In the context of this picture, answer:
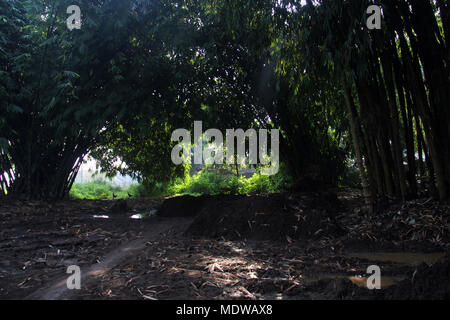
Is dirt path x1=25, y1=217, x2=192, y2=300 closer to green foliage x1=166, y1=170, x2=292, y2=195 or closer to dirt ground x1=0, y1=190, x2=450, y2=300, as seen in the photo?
dirt ground x1=0, y1=190, x2=450, y2=300

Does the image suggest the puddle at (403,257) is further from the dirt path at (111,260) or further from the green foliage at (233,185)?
the green foliage at (233,185)

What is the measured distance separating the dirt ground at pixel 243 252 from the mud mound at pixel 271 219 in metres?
0.01

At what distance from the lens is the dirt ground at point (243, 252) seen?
178cm

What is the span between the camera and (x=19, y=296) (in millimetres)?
1952

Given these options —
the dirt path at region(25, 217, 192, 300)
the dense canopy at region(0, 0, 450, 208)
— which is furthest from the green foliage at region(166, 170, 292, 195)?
the dirt path at region(25, 217, 192, 300)

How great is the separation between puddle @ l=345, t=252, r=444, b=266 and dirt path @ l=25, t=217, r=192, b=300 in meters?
1.85

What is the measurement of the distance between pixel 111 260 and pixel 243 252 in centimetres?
112

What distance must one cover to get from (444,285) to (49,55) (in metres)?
5.77

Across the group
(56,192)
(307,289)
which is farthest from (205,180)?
(307,289)

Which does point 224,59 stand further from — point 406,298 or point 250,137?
point 406,298

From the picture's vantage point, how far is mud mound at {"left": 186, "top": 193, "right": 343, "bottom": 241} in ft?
10.5

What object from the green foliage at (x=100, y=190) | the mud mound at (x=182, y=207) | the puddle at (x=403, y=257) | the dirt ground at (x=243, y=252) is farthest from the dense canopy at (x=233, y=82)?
the green foliage at (x=100, y=190)

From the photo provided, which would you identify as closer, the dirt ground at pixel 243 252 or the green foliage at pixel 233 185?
the dirt ground at pixel 243 252
